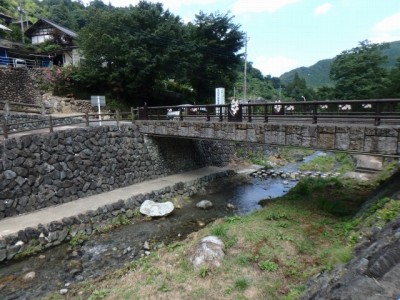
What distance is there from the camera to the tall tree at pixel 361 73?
2723cm

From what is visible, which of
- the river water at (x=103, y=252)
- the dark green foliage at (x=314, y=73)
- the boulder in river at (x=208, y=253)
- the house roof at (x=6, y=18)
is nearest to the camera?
the boulder in river at (x=208, y=253)

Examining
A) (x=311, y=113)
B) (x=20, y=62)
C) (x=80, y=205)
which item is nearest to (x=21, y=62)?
(x=20, y=62)

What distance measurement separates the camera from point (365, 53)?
93.4ft

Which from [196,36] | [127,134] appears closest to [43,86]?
[127,134]

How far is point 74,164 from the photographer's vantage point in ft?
44.6

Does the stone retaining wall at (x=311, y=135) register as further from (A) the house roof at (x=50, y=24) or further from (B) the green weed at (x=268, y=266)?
(A) the house roof at (x=50, y=24)

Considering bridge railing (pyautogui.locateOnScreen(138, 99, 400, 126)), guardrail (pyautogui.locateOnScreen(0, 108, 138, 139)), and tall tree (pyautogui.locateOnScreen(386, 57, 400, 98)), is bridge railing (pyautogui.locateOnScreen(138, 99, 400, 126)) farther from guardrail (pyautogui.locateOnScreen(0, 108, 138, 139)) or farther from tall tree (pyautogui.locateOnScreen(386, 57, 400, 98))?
tall tree (pyautogui.locateOnScreen(386, 57, 400, 98))

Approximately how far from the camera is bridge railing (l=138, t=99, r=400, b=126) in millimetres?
9156

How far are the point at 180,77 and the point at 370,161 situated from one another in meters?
17.6

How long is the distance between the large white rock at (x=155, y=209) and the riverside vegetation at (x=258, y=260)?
3.55 m

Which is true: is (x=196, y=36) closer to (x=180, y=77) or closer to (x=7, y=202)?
(x=180, y=77)

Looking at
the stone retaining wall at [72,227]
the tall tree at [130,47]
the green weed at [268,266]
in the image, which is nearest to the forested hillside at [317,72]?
the tall tree at [130,47]

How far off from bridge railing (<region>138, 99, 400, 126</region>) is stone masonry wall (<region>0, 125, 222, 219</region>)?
2.57 m

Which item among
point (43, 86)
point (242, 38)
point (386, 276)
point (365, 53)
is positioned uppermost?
point (242, 38)
